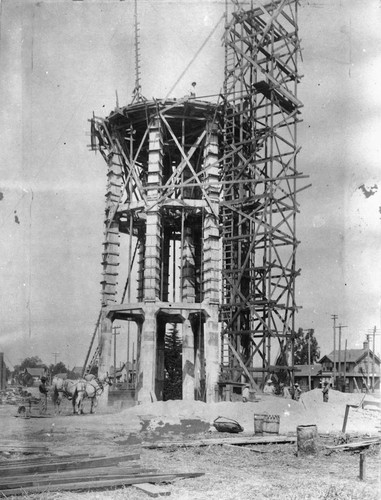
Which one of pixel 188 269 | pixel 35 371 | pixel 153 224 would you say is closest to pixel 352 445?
pixel 153 224

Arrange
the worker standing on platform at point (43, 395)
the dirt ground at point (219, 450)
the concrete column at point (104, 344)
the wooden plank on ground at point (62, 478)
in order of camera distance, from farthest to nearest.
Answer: the concrete column at point (104, 344) → the worker standing on platform at point (43, 395) → the dirt ground at point (219, 450) → the wooden plank on ground at point (62, 478)

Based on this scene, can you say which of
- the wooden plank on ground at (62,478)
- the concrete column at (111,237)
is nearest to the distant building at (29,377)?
the concrete column at (111,237)

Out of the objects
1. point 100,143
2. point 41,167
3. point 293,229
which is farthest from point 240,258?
point 41,167

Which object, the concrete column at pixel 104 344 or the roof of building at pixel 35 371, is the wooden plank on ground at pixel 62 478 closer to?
the concrete column at pixel 104 344

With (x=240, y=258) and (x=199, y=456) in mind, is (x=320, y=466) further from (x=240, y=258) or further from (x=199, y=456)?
(x=240, y=258)

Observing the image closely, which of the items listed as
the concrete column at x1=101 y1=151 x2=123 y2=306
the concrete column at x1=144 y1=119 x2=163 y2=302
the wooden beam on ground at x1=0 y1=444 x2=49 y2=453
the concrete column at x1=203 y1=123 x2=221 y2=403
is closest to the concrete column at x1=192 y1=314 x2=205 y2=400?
the concrete column at x1=203 y1=123 x2=221 y2=403

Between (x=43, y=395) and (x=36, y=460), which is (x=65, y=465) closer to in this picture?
(x=36, y=460)

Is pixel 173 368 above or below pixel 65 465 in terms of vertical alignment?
below
